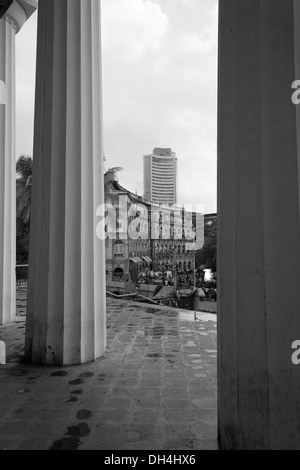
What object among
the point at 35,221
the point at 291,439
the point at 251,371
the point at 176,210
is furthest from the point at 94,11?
the point at 176,210

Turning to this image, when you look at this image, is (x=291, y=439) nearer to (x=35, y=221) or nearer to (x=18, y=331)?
(x=35, y=221)

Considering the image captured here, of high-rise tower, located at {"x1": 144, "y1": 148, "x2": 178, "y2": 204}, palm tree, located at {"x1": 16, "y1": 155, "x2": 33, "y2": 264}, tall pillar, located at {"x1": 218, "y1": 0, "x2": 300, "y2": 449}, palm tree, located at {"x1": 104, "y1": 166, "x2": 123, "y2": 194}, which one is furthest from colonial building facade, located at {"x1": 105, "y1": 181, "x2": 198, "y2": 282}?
high-rise tower, located at {"x1": 144, "y1": 148, "x2": 178, "y2": 204}

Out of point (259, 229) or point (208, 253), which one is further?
point (208, 253)

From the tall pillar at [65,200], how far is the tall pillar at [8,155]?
2.85 metres

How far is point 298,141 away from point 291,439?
6.65 feet

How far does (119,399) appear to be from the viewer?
385cm

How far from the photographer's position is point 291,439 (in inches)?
93.7

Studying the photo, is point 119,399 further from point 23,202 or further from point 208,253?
point 208,253

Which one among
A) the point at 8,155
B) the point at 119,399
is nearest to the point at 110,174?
the point at 8,155

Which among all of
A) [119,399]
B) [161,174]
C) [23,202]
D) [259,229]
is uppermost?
[161,174]

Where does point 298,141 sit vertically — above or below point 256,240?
above

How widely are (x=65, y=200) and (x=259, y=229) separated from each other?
346 cm

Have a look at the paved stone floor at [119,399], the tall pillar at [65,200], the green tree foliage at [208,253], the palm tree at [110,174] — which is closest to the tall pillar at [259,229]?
the paved stone floor at [119,399]

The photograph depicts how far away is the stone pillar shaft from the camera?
7.97 metres
